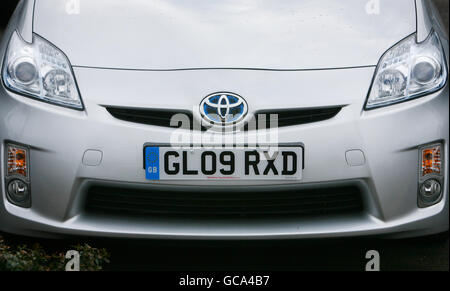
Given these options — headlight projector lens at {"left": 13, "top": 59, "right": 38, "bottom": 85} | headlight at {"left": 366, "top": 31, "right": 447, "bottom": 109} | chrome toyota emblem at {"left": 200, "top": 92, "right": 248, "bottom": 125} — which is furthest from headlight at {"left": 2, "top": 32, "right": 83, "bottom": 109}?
A: headlight at {"left": 366, "top": 31, "right": 447, "bottom": 109}

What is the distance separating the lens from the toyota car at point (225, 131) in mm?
2959

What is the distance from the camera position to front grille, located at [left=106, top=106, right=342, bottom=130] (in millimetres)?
2984

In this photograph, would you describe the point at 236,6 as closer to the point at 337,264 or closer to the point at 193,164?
the point at 193,164

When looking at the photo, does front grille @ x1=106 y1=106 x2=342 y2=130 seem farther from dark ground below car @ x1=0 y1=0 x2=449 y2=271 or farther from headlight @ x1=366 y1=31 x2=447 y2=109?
dark ground below car @ x1=0 y1=0 x2=449 y2=271

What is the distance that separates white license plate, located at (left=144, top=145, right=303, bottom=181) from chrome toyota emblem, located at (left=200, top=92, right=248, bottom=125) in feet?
0.44

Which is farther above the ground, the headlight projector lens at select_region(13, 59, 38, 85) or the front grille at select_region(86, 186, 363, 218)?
the headlight projector lens at select_region(13, 59, 38, 85)

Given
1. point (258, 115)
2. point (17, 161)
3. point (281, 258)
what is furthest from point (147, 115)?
point (281, 258)

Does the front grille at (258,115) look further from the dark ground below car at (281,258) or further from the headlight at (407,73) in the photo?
the dark ground below car at (281,258)

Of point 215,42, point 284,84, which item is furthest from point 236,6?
point 284,84

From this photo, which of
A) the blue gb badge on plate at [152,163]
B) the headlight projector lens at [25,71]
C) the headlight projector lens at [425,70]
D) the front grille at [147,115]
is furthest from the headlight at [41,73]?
the headlight projector lens at [425,70]

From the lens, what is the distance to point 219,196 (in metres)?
3.02

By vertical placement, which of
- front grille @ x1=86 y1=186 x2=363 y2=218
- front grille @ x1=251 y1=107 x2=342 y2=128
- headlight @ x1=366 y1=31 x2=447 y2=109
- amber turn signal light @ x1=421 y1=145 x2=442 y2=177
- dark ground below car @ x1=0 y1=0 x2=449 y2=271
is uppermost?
headlight @ x1=366 y1=31 x2=447 y2=109

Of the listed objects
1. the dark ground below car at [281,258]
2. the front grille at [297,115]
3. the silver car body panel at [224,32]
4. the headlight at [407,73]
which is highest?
the silver car body panel at [224,32]

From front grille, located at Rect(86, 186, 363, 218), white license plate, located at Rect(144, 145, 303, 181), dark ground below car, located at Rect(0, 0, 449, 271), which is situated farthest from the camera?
dark ground below car, located at Rect(0, 0, 449, 271)
